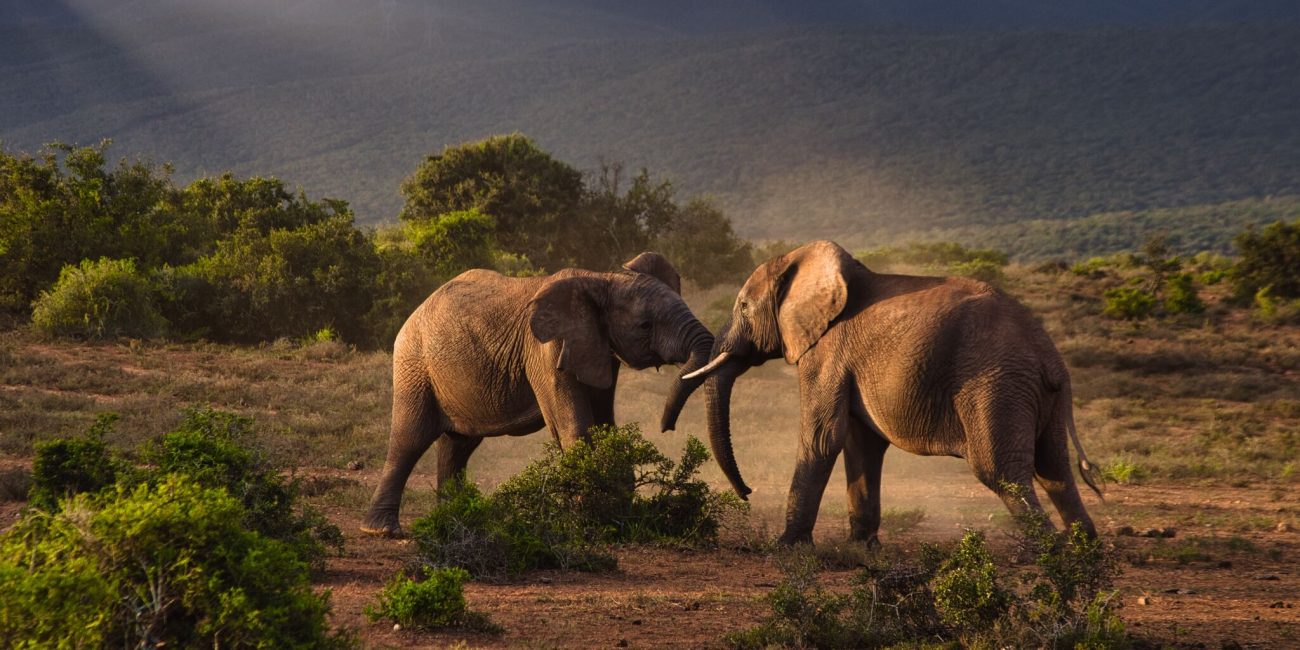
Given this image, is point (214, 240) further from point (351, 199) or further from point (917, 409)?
point (351, 199)

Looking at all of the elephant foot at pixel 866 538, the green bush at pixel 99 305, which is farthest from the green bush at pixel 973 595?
the green bush at pixel 99 305

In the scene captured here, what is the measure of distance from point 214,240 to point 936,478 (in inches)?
828

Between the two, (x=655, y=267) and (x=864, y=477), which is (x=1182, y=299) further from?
(x=655, y=267)

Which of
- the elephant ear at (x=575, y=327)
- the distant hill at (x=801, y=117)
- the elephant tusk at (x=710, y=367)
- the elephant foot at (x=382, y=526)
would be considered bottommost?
the elephant foot at (x=382, y=526)

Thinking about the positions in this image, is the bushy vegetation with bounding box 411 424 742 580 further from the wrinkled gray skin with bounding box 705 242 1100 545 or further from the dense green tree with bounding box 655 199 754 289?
the dense green tree with bounding box 655 199 754 289

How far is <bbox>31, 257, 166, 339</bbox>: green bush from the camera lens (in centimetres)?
2239

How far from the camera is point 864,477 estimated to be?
1130cm

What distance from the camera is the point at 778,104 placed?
17000 cm

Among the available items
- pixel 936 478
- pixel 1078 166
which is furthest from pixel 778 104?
pixel 936 478

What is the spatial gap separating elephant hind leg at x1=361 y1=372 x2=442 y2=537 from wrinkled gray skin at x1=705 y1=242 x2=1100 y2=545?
280 cm

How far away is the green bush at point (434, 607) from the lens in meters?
7.24

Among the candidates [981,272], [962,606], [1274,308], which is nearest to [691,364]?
[962,606]

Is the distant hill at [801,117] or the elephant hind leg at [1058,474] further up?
the distant hill at [801,117]

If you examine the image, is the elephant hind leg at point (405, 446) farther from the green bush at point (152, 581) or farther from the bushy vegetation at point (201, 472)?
the green bush at point (152, 581)
